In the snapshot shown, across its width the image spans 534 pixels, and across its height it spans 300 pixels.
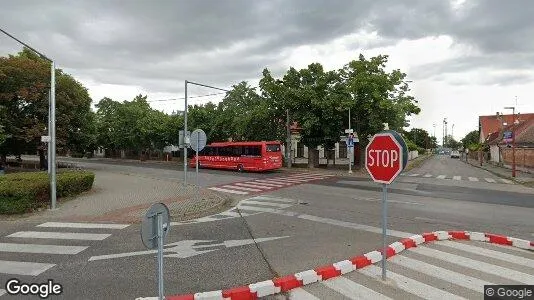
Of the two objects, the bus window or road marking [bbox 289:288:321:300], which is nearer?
road marking [bbox 289:288:321:300]

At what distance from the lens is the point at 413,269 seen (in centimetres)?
670

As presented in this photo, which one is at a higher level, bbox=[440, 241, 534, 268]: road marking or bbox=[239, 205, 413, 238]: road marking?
bbox=[440, 241, 534, 268]: road marking

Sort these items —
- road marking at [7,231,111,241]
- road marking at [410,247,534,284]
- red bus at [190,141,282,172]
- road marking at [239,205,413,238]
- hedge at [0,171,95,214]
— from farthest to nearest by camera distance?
red bus at [190,141,282,172] → hedge at [0,171,95,214] → road marking at [239,205,413,238] → road marking at [7,231,111,241] → road marking at [410,247,534,284]

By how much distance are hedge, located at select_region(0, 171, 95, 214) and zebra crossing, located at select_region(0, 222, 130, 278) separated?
231cm

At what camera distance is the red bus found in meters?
29.2

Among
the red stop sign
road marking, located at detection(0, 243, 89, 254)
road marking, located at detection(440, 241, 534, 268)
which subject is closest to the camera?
the red stop sign

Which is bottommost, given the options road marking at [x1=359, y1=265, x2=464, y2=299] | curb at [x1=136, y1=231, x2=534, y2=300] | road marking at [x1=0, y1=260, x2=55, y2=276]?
road marking at [x1=0, y1=260, x2=55, y2=276]

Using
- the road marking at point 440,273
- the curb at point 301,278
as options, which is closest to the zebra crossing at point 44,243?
the curb at point 301,278

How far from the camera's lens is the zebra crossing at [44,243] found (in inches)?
276

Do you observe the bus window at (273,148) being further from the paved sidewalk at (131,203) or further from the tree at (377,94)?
the paved sidewalk at (131,203)

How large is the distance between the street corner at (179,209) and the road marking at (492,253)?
7.57m

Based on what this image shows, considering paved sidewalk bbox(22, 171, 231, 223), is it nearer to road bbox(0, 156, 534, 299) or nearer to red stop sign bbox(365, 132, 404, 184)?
road bbox(0, 156, 534, 299)

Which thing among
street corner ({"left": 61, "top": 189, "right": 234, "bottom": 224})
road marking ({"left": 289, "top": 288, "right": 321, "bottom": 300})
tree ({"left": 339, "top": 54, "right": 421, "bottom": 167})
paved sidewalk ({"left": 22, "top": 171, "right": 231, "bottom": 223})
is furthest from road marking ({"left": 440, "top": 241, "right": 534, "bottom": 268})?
tree ({"left": 339, "top": 54, "right": 421, "bottom": 167})

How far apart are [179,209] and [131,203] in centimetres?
241
